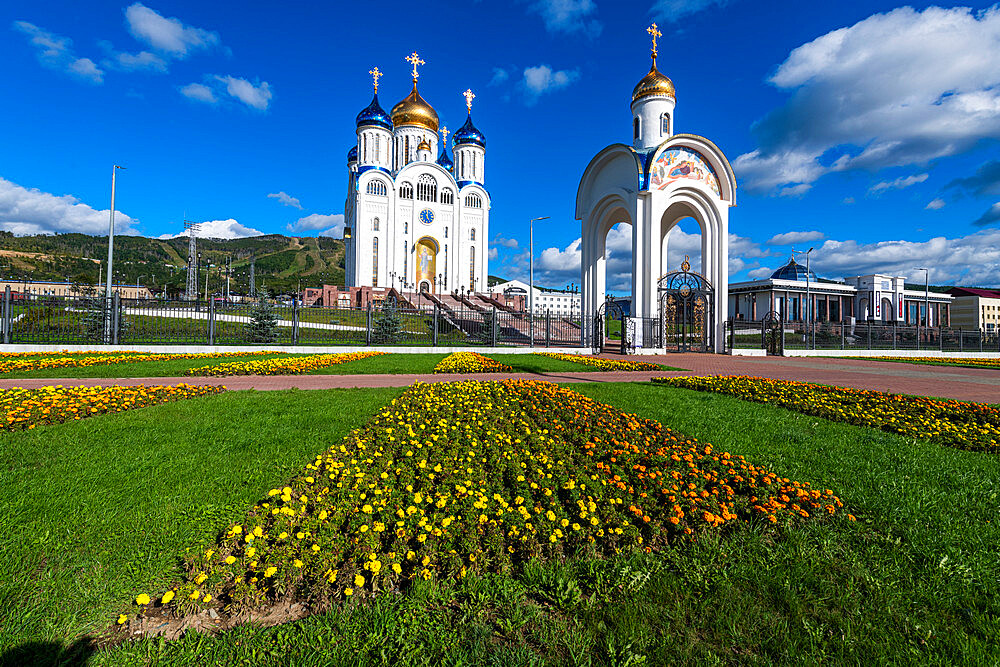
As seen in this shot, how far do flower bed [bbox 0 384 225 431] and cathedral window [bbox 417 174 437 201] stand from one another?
50.0 meters

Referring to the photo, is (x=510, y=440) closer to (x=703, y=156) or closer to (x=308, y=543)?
(x=308, y=543)

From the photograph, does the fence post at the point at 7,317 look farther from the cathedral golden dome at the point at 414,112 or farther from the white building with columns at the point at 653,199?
the cathedral golden dome at the point at 414,112

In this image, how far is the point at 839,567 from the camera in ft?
8.02

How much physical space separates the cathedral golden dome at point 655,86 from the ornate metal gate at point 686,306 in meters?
7.98

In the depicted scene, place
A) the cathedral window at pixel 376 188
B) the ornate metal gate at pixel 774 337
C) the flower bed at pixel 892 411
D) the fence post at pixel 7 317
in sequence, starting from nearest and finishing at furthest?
1. the flower bed at pixel 892 411
2. the fence post at pixel 7 317
3. the ornate metal gate at pixel 774 337
4. the cathedral window at pixel 376 188

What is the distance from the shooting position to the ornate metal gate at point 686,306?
2173 cm

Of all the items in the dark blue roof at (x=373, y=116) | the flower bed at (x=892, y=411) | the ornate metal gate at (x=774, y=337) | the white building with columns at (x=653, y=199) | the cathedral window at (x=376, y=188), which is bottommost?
the flower bed at (x=892, y=411)

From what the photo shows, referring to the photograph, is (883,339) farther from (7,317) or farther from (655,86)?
(7,317)

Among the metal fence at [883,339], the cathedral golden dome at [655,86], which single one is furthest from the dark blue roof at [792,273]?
the cathedral golden dome at [655,86]

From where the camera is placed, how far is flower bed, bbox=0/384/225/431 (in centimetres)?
464

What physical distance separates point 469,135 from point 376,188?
13986 mm

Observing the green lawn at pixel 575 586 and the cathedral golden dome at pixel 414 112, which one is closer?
the green lawn at pixel 575 586

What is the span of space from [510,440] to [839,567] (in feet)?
8.49

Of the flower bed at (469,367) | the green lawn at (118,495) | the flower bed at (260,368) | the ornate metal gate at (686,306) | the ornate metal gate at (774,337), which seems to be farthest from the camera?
the ornate metal gate at (774,337)
